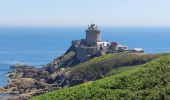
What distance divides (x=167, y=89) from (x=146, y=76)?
8.35ft

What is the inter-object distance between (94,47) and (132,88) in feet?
266

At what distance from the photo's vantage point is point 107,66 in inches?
3634

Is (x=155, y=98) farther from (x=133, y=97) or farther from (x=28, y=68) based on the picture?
(x=28, y=68)

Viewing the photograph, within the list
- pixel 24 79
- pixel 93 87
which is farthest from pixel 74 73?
pixel 93 87

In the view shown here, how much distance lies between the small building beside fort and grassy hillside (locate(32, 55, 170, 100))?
75.4 m

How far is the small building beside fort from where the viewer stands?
358ft

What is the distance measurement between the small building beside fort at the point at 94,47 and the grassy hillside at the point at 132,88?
7538 cm

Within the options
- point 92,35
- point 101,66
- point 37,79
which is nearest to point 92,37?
point 92,35

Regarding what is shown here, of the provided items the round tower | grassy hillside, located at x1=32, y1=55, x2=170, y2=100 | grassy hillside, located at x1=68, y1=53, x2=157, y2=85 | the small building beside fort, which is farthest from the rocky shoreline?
grassy hillside, located at x1=32, y1=55, x2=170, y2=100

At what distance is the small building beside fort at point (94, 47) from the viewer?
10918cm

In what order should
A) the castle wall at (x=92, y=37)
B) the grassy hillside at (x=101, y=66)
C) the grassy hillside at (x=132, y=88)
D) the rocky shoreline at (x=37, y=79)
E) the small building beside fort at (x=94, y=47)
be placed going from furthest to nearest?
the castle wall at (x=92, y=37) → the small building beside fort at (x=94, y=47) → the grassy hillside at (x=101, y=66) → the rocky shoreline at (x=37, y=79) → the grassy hillside at (x=132, y=88)

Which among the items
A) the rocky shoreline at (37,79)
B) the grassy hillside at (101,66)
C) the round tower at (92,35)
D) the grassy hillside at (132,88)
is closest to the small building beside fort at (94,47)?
the round tower at (92,35)

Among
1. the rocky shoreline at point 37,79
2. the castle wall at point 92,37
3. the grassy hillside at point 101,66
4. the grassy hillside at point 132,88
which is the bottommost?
the rocky shoreline at point 37,79

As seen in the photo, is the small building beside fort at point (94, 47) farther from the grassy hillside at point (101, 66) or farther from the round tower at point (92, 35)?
the grassy hillside at point (101, 66)
